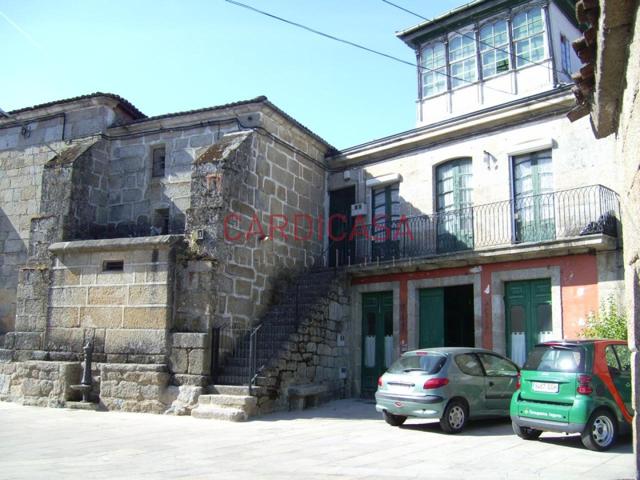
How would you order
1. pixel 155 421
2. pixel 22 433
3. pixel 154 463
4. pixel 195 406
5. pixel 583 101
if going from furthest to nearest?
pixel 195 406 < pixel 155 421 < pixel 22 433 < pixel 154 463 < pixel 583 101

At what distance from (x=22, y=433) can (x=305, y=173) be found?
30.9ft

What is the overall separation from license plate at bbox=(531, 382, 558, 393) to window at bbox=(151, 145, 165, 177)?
1060cm

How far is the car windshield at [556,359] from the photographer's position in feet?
26.0

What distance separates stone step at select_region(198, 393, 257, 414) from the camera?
10992 millimetres

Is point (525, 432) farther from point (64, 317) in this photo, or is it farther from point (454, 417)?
point (64, 317)

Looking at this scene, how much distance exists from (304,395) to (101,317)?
4620 mm

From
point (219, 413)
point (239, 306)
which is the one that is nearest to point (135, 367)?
point (219, 413)

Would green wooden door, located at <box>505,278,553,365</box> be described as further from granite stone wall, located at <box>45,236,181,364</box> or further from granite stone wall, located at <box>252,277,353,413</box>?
granite stone wall, located at <box>45,236,181,364</box>

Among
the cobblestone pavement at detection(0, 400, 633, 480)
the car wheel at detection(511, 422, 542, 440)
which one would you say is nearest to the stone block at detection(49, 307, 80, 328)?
the cobblestone pavement at detection(0, 400, 633, 480)

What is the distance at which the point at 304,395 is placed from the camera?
12242mm

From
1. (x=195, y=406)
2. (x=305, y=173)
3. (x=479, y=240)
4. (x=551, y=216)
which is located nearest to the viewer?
(x=195, y=406)

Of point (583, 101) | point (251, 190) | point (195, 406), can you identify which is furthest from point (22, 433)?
point (583, 101)

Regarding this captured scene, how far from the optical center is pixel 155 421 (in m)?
10.8

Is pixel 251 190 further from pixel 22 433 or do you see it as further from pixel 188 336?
pixel 22 433
